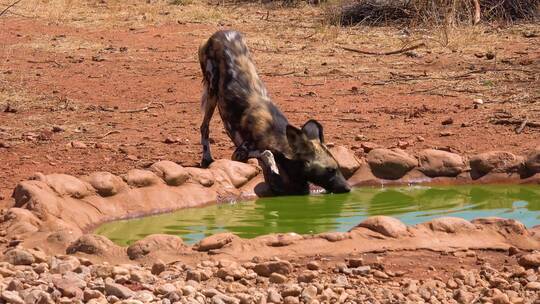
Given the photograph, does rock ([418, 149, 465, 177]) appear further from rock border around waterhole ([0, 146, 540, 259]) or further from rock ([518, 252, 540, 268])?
rock ([518, 252, 540, 268])

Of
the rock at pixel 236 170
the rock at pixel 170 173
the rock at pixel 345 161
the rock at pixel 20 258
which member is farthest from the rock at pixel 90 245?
the rock at pixel 345 161

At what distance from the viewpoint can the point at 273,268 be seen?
6.02 m

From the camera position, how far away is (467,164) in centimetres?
977

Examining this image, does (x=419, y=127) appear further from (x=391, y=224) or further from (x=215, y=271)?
(x=215, y=271)

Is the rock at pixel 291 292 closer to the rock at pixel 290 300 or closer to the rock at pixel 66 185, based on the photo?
the rock at pixel 290 300

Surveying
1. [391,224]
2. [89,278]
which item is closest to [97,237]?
[89,278]

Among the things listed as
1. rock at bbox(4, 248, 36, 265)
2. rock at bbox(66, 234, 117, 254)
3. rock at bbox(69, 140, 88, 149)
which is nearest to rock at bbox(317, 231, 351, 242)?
rock at bbox(66, 234, 117, 254)

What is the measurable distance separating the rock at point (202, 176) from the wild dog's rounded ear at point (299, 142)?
84 cm

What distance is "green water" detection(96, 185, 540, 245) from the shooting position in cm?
813

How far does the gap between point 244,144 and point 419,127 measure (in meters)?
2.43

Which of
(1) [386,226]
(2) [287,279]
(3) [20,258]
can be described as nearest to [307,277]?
(2) [287,279]

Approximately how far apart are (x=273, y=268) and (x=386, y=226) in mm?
964

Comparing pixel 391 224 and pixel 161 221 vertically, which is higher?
pixel 391 224

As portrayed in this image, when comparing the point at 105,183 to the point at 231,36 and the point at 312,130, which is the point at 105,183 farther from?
the point at 231,36
